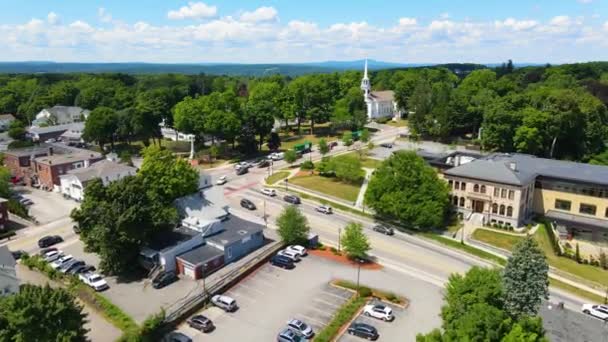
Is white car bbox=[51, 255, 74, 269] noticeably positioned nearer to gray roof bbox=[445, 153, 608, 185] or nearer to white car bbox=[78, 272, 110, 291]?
white car bbox=[78, 272, 110, 291]

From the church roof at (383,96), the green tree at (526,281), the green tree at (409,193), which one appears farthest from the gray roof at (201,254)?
the church roof at (383,96)

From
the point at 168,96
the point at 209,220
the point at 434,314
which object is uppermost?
the point at 168,96

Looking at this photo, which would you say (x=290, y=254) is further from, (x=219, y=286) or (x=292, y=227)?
(x=219, y=286)

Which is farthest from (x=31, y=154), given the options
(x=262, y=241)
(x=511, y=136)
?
(x=511, y=136)

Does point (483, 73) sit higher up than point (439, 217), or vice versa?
point (483, 73)

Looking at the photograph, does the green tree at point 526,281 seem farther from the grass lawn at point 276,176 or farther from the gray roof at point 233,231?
the grass lawn at point 276,176

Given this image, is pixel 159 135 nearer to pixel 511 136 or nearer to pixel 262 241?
pixel 262 241

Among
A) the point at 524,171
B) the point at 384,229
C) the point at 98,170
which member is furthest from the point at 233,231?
the point at 524,171
